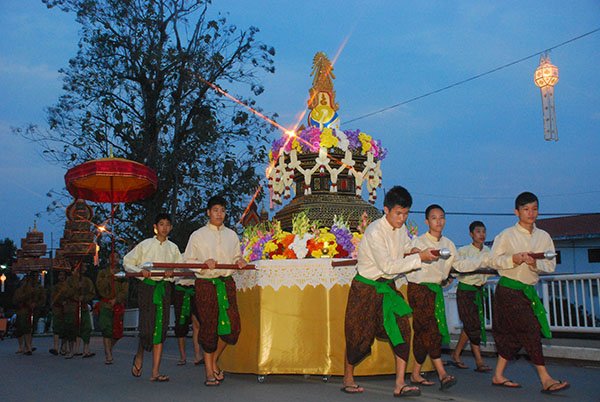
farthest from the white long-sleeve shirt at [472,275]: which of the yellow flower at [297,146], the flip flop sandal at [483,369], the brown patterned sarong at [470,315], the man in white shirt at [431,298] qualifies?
the yellow flower at [297,146]

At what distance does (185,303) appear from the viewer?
8.77 meters

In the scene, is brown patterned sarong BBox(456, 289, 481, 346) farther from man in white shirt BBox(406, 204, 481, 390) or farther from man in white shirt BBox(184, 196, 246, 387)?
man in white shirt BBox(184, 196, 246, 387)

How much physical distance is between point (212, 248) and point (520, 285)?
3.09 m

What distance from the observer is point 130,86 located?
21234 millimetres

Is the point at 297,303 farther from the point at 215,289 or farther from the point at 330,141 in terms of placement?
the point at 330,141

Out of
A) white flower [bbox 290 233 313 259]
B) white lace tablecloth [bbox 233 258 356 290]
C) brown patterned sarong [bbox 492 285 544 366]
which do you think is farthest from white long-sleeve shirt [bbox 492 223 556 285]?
white flower [bbox 290 233 313 259]

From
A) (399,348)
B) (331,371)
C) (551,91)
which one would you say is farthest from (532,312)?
(551,91)

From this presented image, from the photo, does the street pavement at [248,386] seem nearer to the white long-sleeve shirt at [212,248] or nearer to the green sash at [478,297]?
the green sash at [478,297]

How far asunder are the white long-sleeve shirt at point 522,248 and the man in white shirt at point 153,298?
3359 mm

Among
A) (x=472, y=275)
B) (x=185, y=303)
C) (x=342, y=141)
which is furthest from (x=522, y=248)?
(x=185, y=303)

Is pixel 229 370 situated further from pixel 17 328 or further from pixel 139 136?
pixel 139 136

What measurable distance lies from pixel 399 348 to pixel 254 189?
1586 cm

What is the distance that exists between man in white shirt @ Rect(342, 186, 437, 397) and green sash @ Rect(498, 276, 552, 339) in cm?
102

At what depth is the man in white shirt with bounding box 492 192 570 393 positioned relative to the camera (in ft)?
18.9
